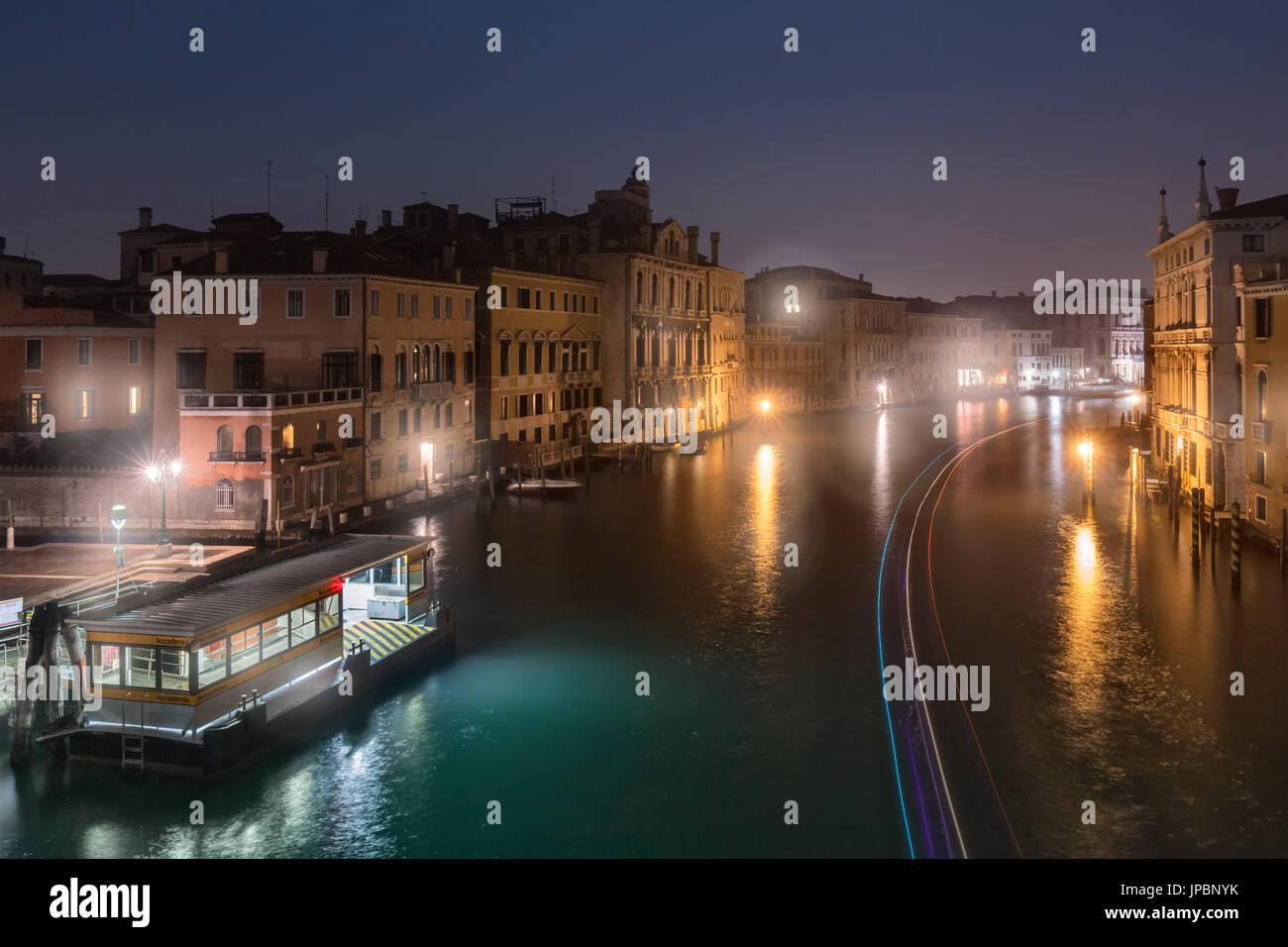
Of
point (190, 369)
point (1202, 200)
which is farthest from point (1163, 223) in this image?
point (190, 369)

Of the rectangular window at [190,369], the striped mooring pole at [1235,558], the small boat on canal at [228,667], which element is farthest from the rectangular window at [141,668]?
the rectangular window at [190,369]

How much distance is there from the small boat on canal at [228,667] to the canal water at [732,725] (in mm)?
444

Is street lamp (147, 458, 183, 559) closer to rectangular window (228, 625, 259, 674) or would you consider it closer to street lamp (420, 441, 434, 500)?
street lamp (420, 441, 434, 500)

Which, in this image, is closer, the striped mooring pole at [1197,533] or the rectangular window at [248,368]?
the striped mooring pole at [1197,533]

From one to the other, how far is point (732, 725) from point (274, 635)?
7560mm

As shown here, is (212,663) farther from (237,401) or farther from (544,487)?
(544,487)

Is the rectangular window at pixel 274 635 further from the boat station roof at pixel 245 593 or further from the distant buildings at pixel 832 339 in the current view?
the distant buildings at pixel 832 339

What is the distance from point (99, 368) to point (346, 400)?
1499cm

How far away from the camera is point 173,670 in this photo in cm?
1659

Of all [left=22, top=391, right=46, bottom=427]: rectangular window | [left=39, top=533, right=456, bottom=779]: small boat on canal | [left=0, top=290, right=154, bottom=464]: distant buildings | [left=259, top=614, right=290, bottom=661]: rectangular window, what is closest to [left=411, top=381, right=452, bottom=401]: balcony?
→ [left=0, top=290, right=154, bottom=464]: distant buildings

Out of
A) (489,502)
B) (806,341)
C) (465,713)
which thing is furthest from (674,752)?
(806,341)

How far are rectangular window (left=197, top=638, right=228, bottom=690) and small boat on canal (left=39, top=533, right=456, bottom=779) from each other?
1 centimetres

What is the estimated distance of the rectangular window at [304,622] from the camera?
18953mm

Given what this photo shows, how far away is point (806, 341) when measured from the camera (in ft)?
330
